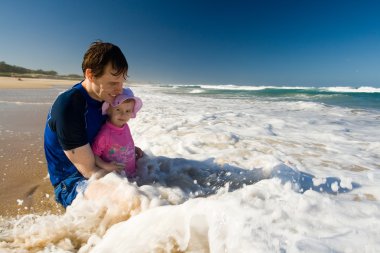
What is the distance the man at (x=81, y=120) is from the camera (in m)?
2.25

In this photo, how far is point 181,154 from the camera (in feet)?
12.4

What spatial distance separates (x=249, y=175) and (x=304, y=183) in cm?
51

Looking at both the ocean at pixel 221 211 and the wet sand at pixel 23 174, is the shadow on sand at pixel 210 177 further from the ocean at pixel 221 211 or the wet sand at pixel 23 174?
the wet sand at pixel 23 174

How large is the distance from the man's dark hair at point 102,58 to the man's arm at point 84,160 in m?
0.58

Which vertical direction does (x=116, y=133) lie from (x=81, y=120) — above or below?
below

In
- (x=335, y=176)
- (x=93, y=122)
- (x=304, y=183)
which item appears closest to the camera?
(x=93, y=122)

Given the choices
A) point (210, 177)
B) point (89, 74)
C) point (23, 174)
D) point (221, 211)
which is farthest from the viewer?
point (23, 174)

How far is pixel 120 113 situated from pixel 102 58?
563mm

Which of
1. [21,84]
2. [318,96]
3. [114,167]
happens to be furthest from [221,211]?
[21,84]

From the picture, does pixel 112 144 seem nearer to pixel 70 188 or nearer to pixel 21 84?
pixel 70 188

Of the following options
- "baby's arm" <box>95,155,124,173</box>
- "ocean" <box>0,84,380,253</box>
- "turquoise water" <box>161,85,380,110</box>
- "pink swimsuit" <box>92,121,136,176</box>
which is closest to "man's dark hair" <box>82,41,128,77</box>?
"pink swimsuit" <box>92,121,136,176</box>

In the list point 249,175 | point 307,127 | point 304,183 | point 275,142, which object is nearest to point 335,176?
point 304,183

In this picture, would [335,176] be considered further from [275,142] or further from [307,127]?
[307,127]

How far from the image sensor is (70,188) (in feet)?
8.07
